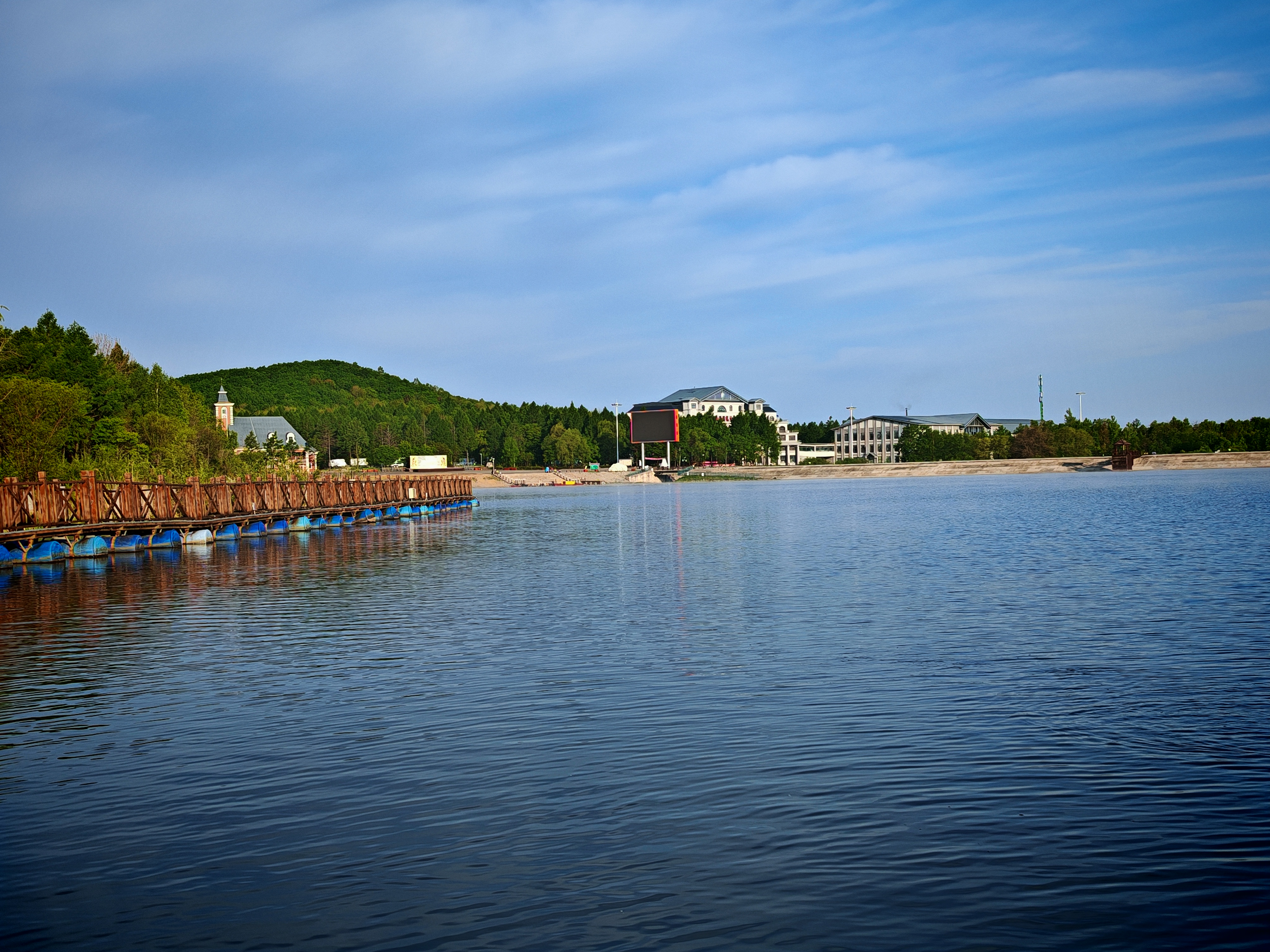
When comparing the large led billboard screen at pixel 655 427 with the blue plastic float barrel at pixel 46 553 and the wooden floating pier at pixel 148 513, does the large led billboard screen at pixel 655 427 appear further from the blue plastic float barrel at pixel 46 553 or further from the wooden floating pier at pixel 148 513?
the blue plastic float barrel at pixel 46 553

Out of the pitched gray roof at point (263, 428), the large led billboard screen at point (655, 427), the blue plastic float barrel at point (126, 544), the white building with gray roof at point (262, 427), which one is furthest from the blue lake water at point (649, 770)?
the large led billboard screen at point (655, 427)

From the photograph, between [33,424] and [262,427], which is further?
[262,427]

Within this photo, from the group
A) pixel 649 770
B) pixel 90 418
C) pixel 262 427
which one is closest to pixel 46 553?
pixel 90 418

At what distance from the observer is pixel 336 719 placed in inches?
500

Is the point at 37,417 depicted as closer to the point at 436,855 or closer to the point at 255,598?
the point at 255,598

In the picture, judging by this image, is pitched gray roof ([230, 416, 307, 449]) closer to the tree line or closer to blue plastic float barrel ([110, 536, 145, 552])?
the tree line

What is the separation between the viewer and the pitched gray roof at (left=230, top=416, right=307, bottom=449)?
168125mm

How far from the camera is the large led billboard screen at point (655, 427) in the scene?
609 feet

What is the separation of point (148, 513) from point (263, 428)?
445 ft

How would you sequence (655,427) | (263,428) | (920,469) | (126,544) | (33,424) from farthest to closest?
(920,469) → (655,427) → (263,428) → (33,424) → (126,544)

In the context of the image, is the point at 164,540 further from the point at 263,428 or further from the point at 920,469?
the point at 920,469

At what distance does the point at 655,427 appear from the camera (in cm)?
18625

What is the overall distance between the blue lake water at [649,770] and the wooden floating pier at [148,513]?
12.4m

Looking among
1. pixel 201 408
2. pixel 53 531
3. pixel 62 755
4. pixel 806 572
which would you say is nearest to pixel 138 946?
pixel 62 755
